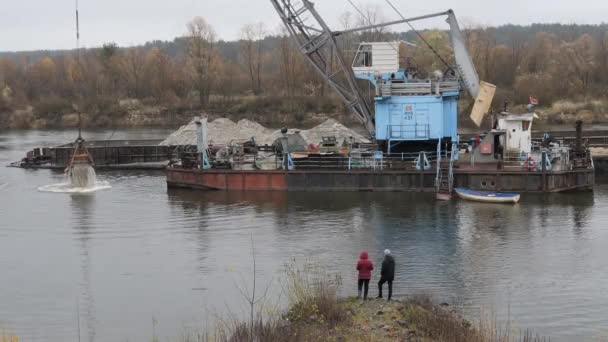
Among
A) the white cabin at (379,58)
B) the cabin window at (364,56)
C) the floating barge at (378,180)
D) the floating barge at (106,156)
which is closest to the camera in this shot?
the floating barge at (378,180)

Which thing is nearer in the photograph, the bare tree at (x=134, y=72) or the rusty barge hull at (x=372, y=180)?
the rusty barge hull at (x=372, y=180)

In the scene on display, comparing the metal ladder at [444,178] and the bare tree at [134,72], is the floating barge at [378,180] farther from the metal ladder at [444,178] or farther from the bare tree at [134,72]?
the bare tree at [134,72]

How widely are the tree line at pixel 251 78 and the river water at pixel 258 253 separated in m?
47.9

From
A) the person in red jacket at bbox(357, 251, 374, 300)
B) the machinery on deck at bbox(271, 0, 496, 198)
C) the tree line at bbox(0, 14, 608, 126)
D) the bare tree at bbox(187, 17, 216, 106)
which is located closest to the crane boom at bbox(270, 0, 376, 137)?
the machinery on deck at bbox(271, 0, 496, 198)

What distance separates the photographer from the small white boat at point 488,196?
99.8 feet

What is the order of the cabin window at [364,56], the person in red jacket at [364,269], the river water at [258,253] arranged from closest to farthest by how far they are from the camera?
1. the person in red jacket at [364,269]
2. the river water at [258,253]
3. the cabin window at [364,56]

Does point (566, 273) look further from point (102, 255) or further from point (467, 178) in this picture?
point (102, 255)

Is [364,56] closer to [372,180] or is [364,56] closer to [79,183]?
[372,180]

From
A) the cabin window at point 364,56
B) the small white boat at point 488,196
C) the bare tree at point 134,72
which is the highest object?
the bare tree at point 134,72

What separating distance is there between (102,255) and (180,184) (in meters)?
11.9

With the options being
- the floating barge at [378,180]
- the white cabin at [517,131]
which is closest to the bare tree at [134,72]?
the floating barge at [378,180]

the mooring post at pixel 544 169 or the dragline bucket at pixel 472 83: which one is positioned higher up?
the dragline bucket at pixel 472 83

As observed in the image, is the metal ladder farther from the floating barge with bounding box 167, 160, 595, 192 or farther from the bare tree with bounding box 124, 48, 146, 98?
the bare tree with bounding box 124, 48, 146, 98

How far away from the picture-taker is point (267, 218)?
29219 mm
